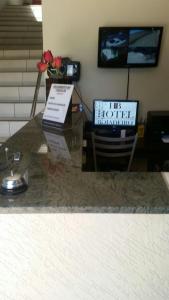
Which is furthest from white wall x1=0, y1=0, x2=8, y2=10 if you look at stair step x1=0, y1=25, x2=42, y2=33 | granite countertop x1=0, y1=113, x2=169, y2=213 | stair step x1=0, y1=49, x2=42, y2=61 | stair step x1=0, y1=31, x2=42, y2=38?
granite countertop x1=0, y1=113, x2=169, y2=213

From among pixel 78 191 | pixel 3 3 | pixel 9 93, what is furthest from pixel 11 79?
pixel 78 191

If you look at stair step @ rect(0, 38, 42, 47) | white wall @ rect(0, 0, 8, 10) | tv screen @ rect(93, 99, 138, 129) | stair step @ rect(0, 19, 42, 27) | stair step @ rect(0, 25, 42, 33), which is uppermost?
white wall @ rect(0, 0, 8, 10)

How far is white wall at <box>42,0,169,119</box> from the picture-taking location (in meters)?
2.93

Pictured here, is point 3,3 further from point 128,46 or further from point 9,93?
point 128,46

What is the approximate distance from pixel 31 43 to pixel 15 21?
33.7 inches

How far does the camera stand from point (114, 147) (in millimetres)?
2287

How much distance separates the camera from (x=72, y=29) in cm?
301

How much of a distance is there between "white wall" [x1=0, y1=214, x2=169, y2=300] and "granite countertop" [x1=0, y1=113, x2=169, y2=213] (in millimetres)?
39

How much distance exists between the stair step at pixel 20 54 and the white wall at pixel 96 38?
1538 mm

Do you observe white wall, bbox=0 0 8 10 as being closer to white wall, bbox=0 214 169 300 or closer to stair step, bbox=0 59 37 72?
stair step, bbox=0 59 37 72

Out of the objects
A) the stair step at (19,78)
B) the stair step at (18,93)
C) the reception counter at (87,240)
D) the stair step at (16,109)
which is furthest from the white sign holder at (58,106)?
Result: the stair step at (19,78)

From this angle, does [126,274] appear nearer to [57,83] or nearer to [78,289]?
[78,289]

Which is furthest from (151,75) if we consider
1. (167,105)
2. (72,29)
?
(72,29)

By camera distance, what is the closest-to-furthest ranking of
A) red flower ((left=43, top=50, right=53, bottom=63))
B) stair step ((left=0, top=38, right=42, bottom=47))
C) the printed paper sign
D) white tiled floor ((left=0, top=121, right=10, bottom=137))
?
the printed paper sign, red flower ((left=43, top=50, right=53, bottom=63)), white tiled floor ((left=0, top=121, right=10, bottom=137)), stair step ((left=0, top=38, right=42, bottom=47))
